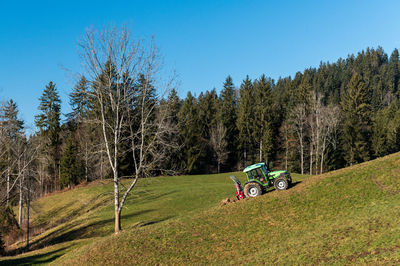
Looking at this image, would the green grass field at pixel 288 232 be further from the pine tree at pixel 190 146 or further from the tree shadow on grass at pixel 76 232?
the pine tree at pixel 190 146

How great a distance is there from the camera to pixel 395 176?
16.6 m

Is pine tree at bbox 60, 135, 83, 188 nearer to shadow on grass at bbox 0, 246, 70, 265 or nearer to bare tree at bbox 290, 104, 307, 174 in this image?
shadow on grass at bbox 0, 246, 70, 265

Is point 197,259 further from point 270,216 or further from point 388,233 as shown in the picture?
point 388,233

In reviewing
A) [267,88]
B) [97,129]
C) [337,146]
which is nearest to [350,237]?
[97,129]

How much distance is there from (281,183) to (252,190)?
195cm

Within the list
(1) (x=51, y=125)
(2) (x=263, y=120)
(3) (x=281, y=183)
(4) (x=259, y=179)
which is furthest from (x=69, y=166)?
(3) (x=281, y=183)

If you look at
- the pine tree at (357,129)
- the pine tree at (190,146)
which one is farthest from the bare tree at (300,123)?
the pine tree at (190,146)

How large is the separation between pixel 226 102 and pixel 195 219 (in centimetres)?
6347

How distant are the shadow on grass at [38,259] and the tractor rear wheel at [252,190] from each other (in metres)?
13.4

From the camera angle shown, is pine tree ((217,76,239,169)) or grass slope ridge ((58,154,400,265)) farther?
pine tree ((217,76,239,169))

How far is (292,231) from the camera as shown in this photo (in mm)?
14320

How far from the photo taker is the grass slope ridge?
1102 cm

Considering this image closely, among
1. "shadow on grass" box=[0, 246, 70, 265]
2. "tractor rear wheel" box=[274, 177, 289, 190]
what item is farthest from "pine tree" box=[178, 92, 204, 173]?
"tractor rear wheel" box=[274, 177, 289, 190]

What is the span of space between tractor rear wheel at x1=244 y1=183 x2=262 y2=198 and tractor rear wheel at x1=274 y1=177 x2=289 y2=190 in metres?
1.17
